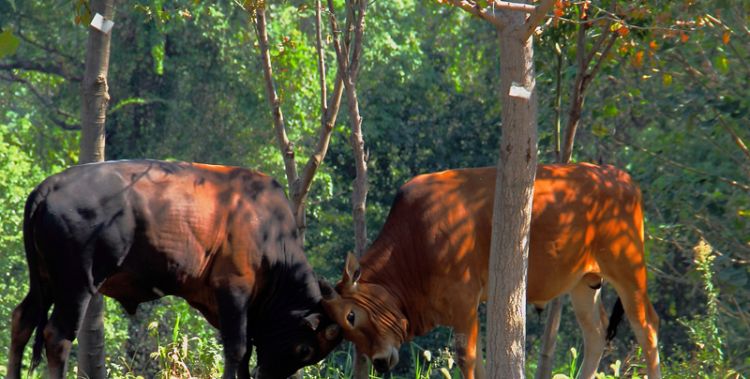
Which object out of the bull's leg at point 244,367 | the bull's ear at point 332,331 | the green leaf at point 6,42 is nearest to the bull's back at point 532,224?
the bull's ear at point 332,331

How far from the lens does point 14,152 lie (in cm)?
2069

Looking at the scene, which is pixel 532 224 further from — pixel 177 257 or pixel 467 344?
pixel 177 257

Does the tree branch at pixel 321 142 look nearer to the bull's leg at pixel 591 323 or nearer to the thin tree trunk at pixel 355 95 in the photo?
the thin tree trunk at pixel 355 95

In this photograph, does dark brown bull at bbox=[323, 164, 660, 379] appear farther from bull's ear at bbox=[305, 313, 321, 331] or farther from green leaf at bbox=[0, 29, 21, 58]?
green leaf at bbox=[0, 29, 21, 58]

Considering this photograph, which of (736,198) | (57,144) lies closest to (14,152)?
(57,144)

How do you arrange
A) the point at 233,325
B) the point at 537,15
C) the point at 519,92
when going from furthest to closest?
the point at 233,325 < the point at 519,92 < the point at 537,15

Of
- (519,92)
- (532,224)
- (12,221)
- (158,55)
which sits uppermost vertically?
(519,92)

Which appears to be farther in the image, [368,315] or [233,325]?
[368,315]

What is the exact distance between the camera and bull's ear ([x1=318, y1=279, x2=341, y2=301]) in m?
7.54

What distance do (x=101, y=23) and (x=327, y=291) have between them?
6.90ft

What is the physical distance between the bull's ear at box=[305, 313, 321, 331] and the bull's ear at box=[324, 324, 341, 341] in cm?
9

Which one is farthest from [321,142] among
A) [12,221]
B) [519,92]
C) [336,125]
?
[12,221]

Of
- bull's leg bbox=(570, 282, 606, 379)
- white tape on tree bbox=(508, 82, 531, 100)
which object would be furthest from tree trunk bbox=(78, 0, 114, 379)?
bull's leg bbox=(570, 282, 606, 379)

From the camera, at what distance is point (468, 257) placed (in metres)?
7.54
